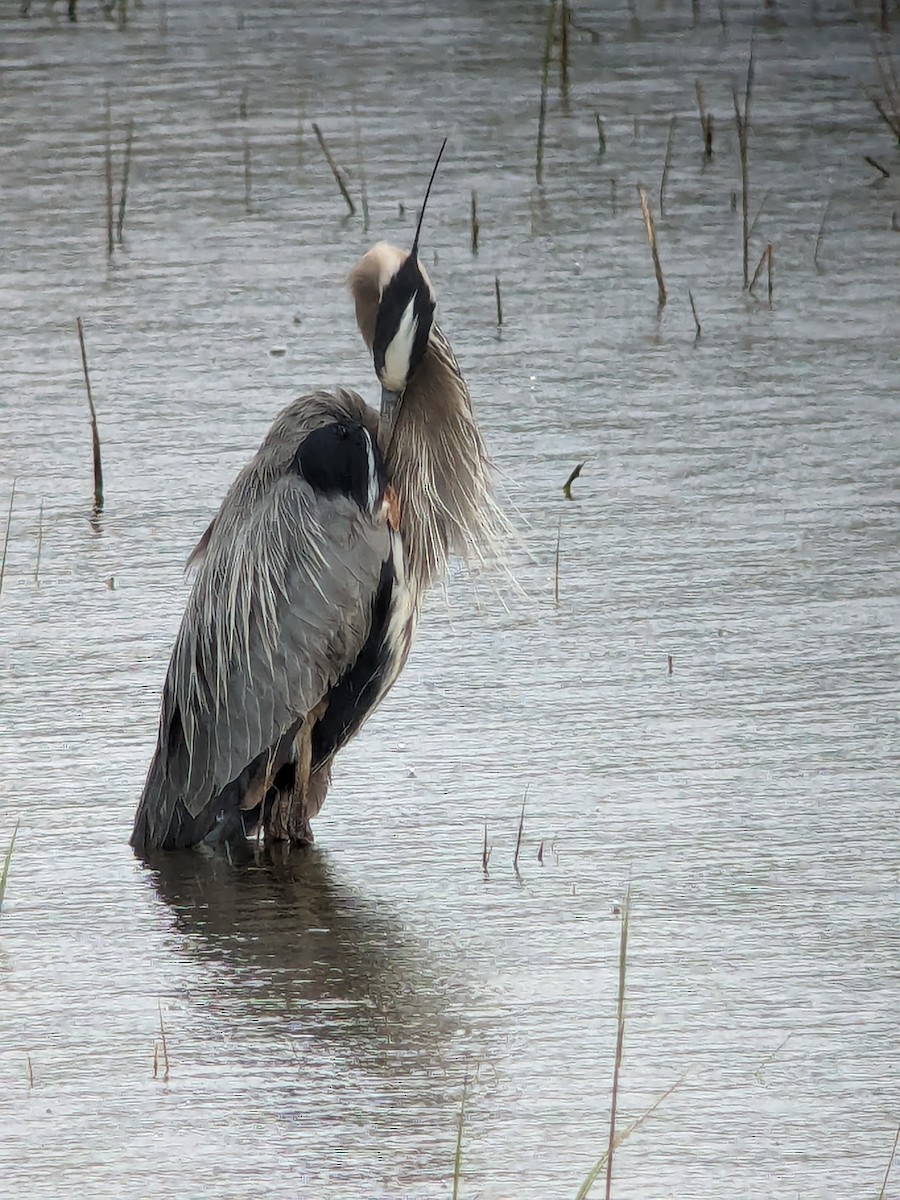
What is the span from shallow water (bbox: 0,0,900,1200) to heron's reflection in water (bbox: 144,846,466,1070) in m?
0.01

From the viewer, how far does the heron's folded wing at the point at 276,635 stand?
5.06 metres

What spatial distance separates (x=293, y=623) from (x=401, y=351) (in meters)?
0.67

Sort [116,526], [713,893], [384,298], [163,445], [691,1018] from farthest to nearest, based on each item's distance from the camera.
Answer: [163,445] → [116,526] → [384,298] → [713,893] → [691,1018]

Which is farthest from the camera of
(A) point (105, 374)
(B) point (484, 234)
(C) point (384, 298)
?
(B) point (484, 234)

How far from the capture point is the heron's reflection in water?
4.12 m

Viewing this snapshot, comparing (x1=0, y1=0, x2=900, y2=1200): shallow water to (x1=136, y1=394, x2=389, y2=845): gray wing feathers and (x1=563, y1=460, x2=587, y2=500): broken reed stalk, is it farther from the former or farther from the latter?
(x1=136, y1=394, x2=389, y2=845): gray wing feathers

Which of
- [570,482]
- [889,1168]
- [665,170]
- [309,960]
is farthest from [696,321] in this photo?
[889,1168]

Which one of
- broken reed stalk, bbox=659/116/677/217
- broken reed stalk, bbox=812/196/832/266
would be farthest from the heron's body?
broken reed stalk, bbox=659/116/677/217

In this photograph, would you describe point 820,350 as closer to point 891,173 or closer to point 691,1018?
point 891,173

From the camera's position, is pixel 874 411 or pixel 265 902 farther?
pixel 874 411

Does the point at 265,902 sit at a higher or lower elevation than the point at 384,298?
lower

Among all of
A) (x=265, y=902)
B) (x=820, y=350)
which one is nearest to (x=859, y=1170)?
(x=265, y=902)

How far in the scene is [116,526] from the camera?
6758 millimetres

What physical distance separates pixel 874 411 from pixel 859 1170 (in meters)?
4.36
